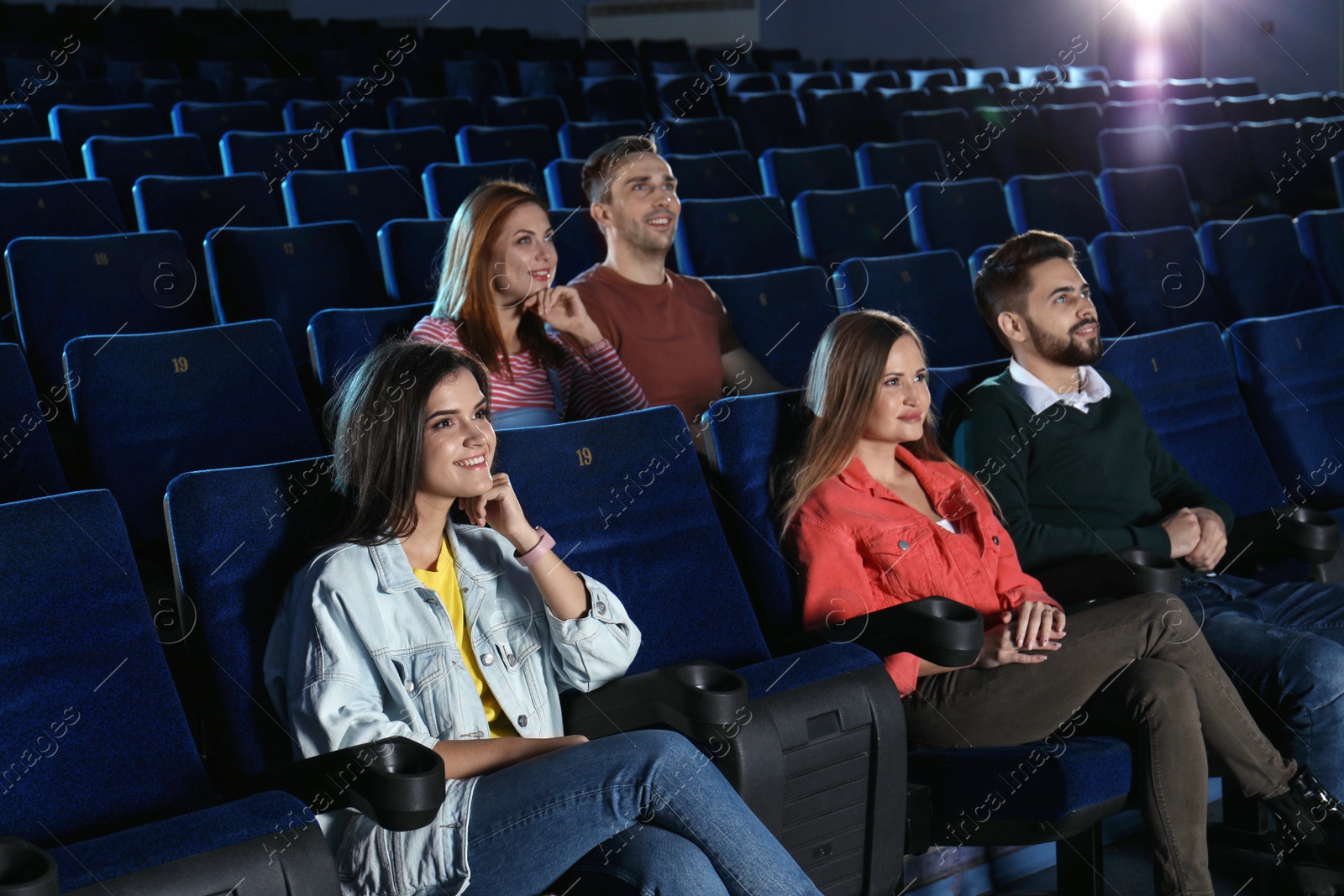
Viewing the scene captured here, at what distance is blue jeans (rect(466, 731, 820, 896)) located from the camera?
717 millimetres

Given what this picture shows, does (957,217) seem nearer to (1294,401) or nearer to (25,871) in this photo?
(1294,401)

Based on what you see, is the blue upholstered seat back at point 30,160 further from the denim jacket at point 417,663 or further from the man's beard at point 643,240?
the denim jacket at point 417,663

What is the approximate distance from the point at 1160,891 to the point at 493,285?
0.83 meters

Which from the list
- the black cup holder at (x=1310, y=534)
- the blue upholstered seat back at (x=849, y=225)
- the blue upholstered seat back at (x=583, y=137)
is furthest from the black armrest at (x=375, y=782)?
the blue upholstered seat back at (x=583, y=137)

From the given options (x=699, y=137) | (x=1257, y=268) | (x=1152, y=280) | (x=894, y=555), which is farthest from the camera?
(x=699, y=137)

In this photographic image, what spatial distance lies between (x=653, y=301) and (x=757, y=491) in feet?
1.48

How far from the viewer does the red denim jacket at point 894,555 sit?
3.23 ft

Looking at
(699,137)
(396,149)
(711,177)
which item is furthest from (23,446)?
(699,137)

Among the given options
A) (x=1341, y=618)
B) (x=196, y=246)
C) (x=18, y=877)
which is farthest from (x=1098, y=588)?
(x=196, y=246)

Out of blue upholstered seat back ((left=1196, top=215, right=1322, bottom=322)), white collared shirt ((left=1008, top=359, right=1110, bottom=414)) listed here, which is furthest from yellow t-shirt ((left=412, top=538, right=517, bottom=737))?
blue upholstered seat back ((left=1196, top=215, right=1322, bottom=322))

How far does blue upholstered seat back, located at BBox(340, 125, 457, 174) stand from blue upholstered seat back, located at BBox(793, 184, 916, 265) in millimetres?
697

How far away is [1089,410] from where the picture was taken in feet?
4.11

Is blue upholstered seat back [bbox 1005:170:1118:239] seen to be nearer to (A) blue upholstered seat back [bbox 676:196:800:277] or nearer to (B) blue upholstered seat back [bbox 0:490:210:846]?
(A) blue upholstered seat back [bbox 676:196:800:277]

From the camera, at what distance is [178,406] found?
1.08 m
